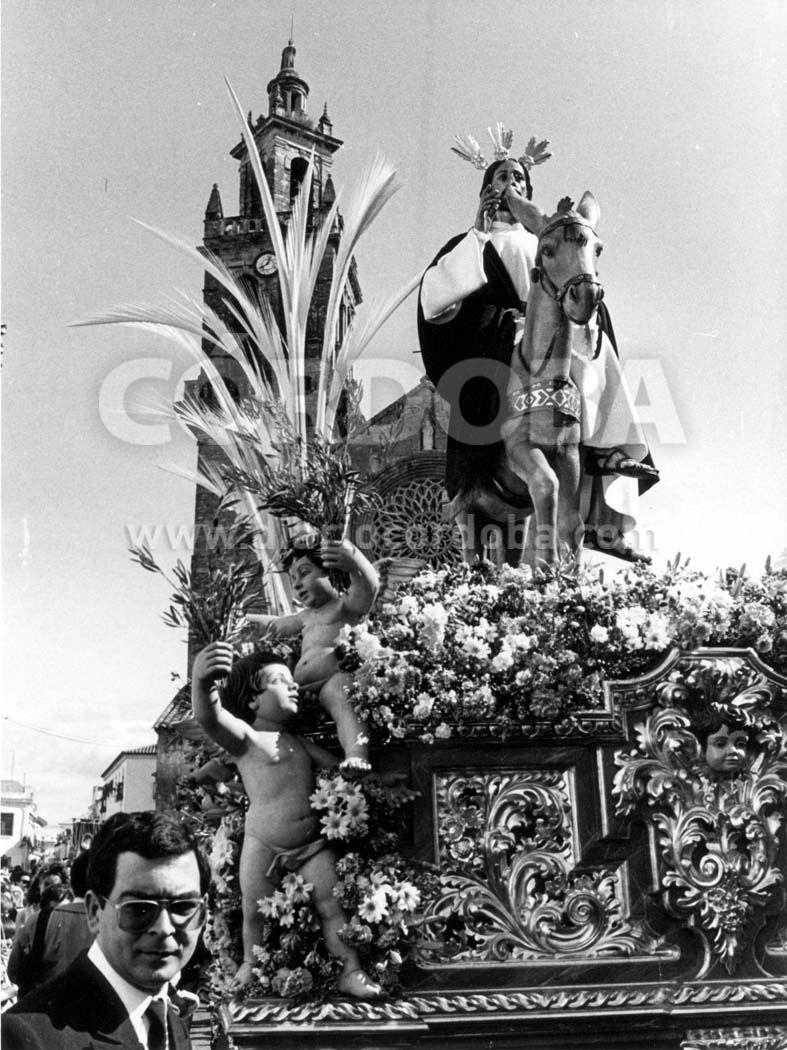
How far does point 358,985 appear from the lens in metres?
5.02

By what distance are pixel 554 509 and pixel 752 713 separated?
280 cm

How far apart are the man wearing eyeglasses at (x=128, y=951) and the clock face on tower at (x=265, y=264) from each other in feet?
116

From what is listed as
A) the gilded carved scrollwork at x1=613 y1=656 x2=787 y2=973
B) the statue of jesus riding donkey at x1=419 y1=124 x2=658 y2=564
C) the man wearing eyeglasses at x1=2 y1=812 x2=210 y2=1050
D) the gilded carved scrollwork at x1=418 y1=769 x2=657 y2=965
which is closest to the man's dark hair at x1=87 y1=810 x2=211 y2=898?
the man wearing eyeglasses at x1=2 y1=812 x2=210 y2=1050

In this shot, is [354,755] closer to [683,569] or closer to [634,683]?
[634,683]

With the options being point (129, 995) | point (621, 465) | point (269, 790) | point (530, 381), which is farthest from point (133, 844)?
point (621, 465)

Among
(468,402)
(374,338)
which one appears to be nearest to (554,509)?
(468,402)

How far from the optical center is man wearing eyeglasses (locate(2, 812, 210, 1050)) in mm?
3314

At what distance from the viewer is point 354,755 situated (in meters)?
5.31

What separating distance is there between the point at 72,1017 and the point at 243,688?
2.43 metres

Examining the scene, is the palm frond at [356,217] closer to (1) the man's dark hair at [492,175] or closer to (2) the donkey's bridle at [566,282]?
(1) the man's dark hair at [492,175]

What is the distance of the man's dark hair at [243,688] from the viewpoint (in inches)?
222

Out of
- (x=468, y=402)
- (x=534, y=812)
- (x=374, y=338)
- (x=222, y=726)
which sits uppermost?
(x=374, y=338)

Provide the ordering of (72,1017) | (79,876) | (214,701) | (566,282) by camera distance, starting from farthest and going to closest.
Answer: (566,282), (214,701), (79,876), (72,1017)

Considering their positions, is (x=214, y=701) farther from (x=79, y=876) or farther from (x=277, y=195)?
(x=277, y=195)
